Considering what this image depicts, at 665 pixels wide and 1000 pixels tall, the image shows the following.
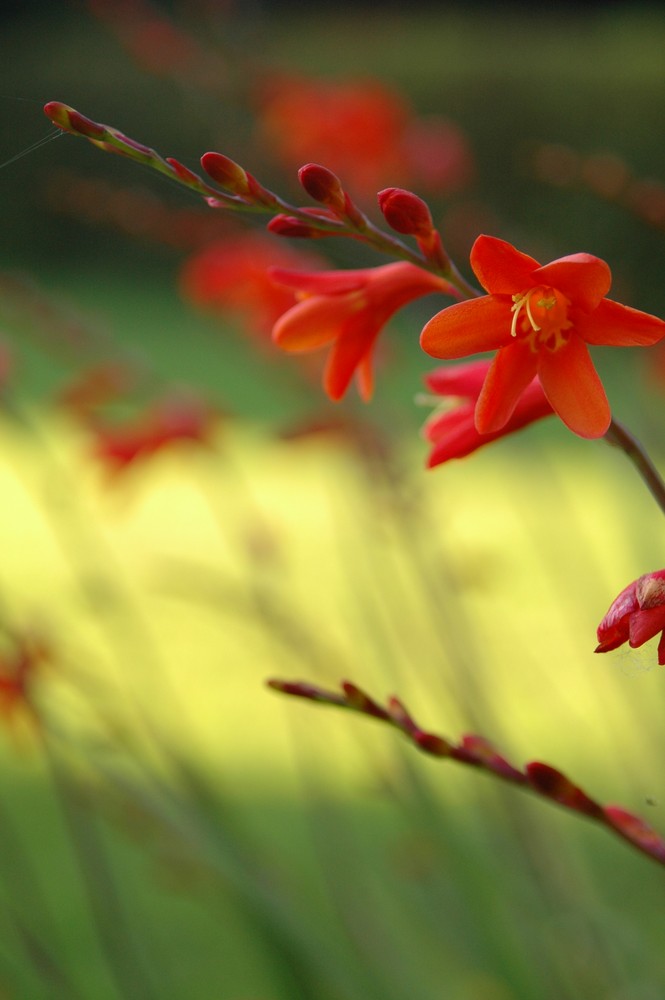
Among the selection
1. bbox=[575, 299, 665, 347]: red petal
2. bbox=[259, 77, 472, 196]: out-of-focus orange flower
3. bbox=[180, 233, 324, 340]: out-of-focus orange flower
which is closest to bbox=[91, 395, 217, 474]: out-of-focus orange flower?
bbox=[180, 233, 324, 340]: out-of-focus orange flower

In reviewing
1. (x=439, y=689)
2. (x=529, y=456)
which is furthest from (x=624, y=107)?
(x=439, y=689)

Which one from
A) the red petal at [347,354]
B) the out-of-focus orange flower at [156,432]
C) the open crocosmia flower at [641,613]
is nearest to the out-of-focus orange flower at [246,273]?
the out-of-focus orange flower at [156,432]

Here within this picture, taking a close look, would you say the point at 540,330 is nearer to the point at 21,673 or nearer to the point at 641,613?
the point at 641,613

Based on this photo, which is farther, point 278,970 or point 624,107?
point 624,107

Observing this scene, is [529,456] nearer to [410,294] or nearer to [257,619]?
[257,619]

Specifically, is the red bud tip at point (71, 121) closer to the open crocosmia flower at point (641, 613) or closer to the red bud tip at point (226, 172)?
the red bud tip at point (226, 172)
